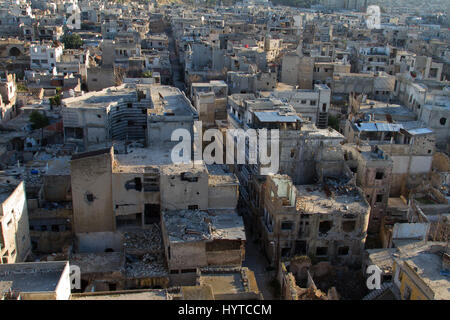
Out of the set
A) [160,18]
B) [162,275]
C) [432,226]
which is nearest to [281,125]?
[432,226]

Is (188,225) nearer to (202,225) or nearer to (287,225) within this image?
(202,225)

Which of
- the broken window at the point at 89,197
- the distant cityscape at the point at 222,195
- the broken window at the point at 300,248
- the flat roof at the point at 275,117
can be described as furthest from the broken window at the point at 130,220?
the flat roof at the point at 275,117

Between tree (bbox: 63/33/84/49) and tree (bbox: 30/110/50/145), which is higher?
tree (bbox: 63/33/84/49)

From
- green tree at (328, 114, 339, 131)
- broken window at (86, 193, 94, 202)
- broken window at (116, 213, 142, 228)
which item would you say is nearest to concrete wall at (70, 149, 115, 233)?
broken window at (86, 193, 94, 202)

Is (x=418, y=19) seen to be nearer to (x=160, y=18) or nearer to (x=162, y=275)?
(x=160, y=18)

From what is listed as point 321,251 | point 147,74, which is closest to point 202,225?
point 321,251

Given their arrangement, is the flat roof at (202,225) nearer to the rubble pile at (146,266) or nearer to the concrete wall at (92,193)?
the rubble pile at (146,266)

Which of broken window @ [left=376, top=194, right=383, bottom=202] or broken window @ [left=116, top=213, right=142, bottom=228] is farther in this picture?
broken window @ [left=376, top=194, right=383, bottom=202]

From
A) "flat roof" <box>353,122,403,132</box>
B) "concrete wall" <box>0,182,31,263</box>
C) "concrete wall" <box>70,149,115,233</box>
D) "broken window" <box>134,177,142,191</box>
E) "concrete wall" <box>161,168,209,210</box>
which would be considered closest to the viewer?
"concrete wall" <box>0,182,31,263</box>

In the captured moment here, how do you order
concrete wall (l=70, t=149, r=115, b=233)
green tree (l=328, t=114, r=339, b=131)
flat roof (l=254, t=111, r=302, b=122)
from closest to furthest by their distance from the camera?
concrete wall (l=70, t=149, r=115, b=233)
flat roof (l=254, t=111, r=302, b=122)
green tree (l=328, t=114, r=339, b=131)

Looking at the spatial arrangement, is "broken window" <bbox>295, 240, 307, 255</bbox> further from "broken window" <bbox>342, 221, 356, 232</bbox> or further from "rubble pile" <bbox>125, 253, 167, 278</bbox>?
"rubble pile" <bbox>125, 253, 167, 278</bbox>
